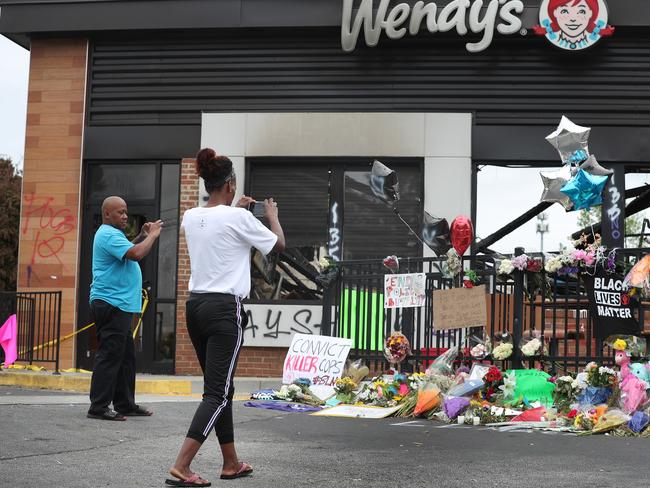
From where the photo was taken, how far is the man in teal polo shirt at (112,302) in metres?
8.69

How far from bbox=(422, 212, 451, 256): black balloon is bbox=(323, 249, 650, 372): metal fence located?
0.35 m

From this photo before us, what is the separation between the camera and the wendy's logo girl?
587 inches

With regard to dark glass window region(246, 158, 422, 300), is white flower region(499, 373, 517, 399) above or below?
below

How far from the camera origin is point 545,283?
10281mm

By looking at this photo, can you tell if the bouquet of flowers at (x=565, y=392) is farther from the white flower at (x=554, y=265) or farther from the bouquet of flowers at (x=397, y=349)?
the bouquet of flowers at (x=397, y=349)

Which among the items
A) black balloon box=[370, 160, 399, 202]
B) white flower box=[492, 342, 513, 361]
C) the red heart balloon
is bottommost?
white flower box=[492, 342, 513, 361]

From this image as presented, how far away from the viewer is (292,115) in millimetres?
15359

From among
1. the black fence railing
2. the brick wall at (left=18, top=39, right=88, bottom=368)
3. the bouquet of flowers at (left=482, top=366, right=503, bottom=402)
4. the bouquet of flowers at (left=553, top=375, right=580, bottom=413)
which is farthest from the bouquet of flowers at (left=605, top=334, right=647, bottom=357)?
the brick wall at (left=18, top=39, right=88, bottom=368)

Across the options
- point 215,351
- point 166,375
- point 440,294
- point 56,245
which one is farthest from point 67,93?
point 215,351

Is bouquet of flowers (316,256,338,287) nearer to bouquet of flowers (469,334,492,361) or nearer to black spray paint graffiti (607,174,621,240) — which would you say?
bouquet of flowers (469,334,492,361)

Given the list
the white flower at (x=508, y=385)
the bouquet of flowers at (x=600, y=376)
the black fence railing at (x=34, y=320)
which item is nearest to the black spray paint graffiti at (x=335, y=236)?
the black fence railing at (x=34, y=320)

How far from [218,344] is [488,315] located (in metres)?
5.42

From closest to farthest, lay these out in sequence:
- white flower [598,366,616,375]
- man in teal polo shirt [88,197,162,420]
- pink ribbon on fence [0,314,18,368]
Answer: man in teal polo shirt [88,197,162,420], white flower [598,366,616,375], pink ribbon on fence [0,314,18,368]

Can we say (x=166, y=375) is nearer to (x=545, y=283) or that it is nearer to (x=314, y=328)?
(x=314, y=328)
